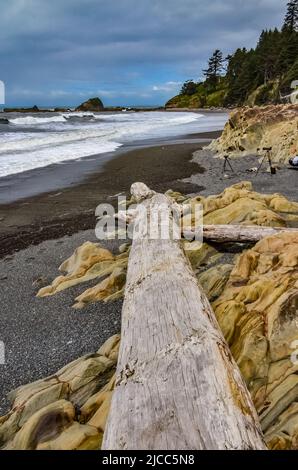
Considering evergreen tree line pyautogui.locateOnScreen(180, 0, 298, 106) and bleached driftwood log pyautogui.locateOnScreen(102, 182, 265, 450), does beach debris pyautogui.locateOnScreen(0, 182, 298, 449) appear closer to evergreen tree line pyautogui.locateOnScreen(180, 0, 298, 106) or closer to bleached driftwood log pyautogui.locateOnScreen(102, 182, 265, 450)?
bleached driftwood log pyautogui.locateOnScreen(102, 182, 265, 450)

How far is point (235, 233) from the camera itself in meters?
6.72

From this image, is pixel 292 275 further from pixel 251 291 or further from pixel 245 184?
pixel 245 184

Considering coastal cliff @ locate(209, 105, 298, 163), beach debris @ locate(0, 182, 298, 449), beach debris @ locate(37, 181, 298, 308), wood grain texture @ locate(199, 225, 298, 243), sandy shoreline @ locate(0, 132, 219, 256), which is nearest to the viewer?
beach debris @ locate(0, 182, 298, 449)

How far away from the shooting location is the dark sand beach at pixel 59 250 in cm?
498

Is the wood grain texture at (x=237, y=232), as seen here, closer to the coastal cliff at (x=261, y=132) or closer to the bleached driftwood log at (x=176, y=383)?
the bleached driftwood log at (x=176, y=383)

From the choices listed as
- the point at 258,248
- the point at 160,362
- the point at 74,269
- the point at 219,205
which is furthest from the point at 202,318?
the point at 219,205

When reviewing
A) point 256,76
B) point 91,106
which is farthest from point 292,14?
point 91,106

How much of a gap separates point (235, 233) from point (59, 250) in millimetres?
4086

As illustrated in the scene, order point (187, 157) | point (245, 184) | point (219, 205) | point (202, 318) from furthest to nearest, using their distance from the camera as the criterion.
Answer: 1. point (187, 157)
2. point (245, 184)
3. point (219, 205)
4. point (202, 318)

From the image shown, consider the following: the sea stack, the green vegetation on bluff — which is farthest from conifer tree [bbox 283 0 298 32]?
the sea stack

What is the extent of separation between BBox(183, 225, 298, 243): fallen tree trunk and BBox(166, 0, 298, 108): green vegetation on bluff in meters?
49.3

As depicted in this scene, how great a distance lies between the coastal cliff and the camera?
17.3 m

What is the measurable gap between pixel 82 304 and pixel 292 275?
3246mm

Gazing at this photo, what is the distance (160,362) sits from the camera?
9.84ft
